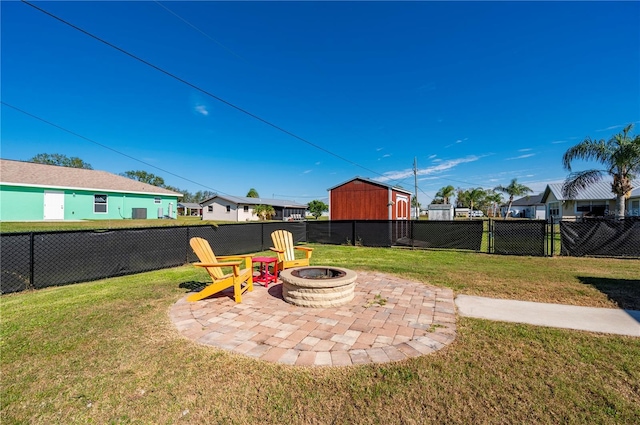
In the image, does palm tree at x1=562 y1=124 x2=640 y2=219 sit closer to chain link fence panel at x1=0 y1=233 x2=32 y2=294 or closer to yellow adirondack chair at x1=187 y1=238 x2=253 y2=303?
yellow adirondack chair at x1=187 y1=238 x2=253 y2=303

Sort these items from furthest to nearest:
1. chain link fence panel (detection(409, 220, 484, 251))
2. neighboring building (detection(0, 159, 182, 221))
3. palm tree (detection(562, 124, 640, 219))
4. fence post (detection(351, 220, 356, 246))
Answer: neighboring building (detection(0, 159, 182, 221)), fence post (detection(351, 220, 356, 246)), palm tree (detection(562, 124, 640, 219)), chain link fence panel (detection(409, 220, 484, 251))

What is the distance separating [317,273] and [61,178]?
17.1 meters

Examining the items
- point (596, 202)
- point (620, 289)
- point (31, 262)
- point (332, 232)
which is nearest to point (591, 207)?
point (596, 202)

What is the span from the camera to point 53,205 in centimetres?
1341

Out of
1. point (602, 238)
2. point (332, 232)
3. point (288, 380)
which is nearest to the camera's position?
point (288, 380)

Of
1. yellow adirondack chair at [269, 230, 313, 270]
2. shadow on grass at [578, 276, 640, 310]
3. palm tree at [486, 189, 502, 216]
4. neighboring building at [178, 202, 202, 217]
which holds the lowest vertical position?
shadow on grass at [578, 276, 640, 310]

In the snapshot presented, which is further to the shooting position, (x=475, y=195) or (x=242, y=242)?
(x=475, y=195)

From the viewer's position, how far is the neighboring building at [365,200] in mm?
13219

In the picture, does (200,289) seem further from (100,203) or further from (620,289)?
(100,203)

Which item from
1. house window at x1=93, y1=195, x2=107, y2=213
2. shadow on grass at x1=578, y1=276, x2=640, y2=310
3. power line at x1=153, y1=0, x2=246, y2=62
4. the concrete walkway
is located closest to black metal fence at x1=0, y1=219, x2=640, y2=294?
shadow on grass at x1=578, y1=276, x2=640, y2=310

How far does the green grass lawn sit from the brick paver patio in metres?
0.16

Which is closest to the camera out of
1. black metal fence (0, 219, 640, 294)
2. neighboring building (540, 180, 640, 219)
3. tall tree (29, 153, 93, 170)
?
black metal fence (0, 219, 640, 294)

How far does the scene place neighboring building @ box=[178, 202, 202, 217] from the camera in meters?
46.2

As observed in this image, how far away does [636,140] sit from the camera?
10922 mm
